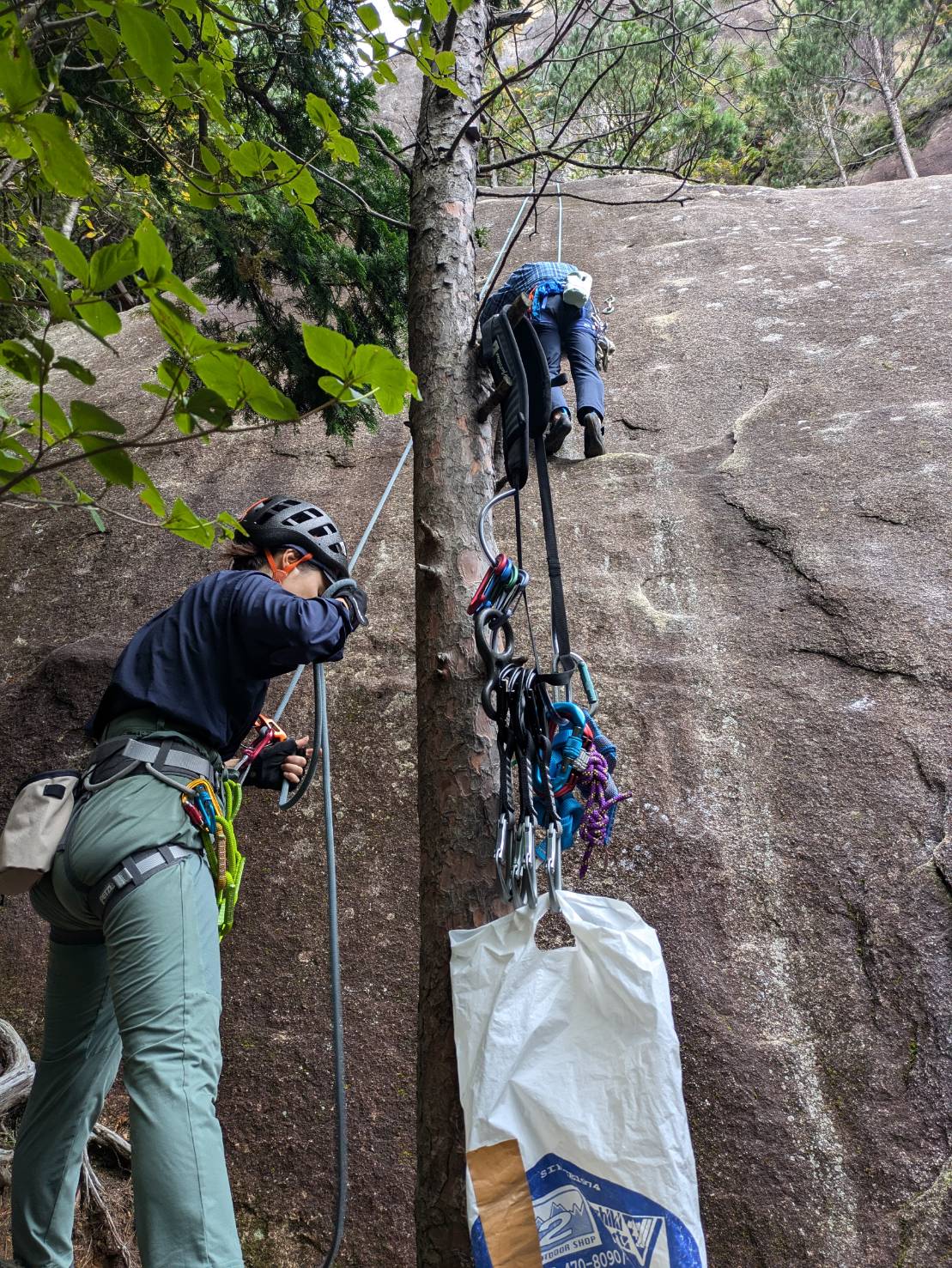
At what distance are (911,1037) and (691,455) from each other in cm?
→ 361

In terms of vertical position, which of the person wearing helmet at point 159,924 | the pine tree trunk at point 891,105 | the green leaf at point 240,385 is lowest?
the person wearing helmet at point 159,924

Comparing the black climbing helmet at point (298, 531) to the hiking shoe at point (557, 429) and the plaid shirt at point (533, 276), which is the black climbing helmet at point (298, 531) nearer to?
the hiking shoe at point (557, 429)

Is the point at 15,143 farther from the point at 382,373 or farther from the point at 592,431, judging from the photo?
the point at 592,431

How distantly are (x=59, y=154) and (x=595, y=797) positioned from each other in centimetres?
158

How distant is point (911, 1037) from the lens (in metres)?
2.65

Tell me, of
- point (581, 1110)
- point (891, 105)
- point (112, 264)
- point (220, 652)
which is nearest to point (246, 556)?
point (220, 652)

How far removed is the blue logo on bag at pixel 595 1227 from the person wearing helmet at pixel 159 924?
69 centimetres

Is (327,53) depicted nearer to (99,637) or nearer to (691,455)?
(691,455)

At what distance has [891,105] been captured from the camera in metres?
16.8

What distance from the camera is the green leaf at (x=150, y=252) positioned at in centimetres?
114

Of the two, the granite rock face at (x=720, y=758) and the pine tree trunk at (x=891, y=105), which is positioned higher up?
the pine tree trunk at (x=891, y=105)

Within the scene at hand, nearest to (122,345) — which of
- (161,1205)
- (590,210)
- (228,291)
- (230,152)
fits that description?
(228,291)

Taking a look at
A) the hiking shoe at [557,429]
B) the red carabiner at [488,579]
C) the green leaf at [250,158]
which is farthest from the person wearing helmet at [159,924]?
the green leaf at [250,158]

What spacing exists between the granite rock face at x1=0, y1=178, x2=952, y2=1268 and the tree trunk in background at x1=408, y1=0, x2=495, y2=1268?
1193mm
